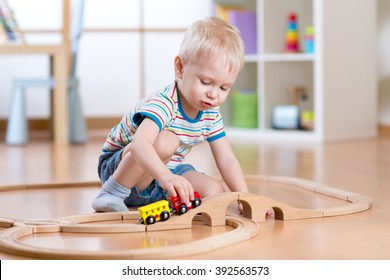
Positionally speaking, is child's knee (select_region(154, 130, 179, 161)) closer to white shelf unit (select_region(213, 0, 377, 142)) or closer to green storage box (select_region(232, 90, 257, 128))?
white shelf unit (select_region(213, 0, 377, 142))

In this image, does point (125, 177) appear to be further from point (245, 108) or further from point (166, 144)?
point (245, 108)

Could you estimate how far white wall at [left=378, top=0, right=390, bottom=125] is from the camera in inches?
145

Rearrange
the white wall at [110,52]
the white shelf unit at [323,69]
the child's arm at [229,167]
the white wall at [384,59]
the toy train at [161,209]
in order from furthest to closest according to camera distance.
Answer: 1. the white wall at [110,52]
2. the white wall at [384,59]
3. the white shelf unit at [323,69]
4. the child's arm at [229,167]
5. the toy train at [161,209]

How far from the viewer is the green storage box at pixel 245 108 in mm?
3787

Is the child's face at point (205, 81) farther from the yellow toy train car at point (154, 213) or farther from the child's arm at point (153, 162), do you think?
the yellow toy train car at point (154, 213)

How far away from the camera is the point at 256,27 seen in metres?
3.77

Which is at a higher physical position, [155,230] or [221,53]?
[221,53]

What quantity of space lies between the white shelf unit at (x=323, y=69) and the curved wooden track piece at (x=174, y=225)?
174 centimetres

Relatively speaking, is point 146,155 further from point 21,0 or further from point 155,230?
point 21,0

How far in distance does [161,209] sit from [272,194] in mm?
550

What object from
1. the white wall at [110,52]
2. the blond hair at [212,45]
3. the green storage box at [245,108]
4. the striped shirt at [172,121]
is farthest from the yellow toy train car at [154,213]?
the white wall at [110,52]

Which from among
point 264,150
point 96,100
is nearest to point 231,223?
point 264,150

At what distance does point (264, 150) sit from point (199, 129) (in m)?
1.50
